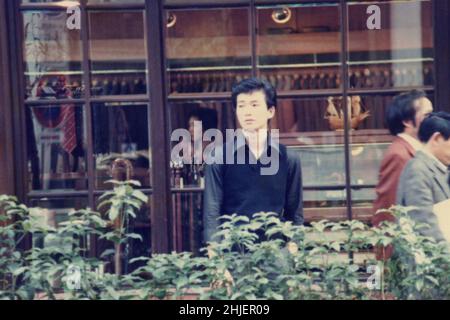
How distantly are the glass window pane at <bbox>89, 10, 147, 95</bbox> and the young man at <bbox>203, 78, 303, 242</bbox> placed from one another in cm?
113

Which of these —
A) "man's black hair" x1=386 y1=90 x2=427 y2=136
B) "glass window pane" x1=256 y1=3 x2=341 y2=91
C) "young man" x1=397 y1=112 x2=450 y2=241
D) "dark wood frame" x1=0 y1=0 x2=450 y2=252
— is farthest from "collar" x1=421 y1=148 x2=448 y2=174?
"glass window pane" x1=256 y1=3 x2=341 y2=91

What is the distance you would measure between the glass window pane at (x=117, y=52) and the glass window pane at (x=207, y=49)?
23 centimetres

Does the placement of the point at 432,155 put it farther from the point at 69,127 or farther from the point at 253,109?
the point at 69,127

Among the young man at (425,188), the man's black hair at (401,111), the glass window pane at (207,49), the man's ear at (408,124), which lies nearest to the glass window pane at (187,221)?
the glass window pane at (207,49)

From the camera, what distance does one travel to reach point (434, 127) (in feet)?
21.2

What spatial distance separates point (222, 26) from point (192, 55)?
32 centimetres

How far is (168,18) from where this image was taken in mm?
7422

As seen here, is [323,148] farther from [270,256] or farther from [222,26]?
[270,256]

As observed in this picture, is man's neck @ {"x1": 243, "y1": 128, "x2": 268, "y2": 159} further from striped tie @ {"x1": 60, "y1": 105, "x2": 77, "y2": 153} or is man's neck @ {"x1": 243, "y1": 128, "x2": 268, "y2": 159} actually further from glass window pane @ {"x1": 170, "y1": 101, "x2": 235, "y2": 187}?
striped tie @ {"x1": 60, "y1": 105, "x2": 77, "y2": 153}

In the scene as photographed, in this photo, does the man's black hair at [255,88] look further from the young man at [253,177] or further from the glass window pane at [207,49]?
the glass window pane at [207,49]

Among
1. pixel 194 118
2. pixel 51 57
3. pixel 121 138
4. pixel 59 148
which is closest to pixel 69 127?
pixel 59 148

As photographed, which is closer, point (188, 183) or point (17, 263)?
point (17, 263)
